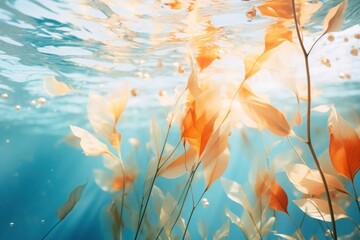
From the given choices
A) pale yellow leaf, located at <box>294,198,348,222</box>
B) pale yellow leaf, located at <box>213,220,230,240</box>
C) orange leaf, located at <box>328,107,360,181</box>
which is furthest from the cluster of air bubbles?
orange leaf, located at <box>328,107,360,181</box>

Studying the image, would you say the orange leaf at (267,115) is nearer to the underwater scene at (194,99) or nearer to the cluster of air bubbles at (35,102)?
the underwater scene at (194,99)

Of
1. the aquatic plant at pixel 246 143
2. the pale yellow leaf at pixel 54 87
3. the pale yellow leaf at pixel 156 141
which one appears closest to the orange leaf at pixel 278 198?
the aquatic plant at pixel 246 143

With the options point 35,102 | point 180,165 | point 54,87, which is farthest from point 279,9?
point 35,102

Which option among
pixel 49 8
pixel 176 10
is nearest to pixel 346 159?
pixel 176 10

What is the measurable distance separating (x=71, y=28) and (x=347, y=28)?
6.62 metres

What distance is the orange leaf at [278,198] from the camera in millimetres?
1607

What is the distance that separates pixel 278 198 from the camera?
1623 millimetres

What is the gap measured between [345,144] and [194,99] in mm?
701

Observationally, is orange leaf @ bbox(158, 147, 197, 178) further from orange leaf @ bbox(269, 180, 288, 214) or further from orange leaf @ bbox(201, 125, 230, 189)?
orange leaf @ bbox(269, 180, 288, 214)

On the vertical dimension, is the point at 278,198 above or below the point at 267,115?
below

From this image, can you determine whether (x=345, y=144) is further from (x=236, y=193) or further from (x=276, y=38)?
(x=236, y=193)

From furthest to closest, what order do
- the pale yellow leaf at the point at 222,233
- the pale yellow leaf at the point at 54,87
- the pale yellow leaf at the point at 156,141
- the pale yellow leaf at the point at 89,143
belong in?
the pale yellow leaf at the point at 222,233 < the pale yellow leaf at the point at 54,87 < the pale yellow leaf at the point at 156,141 < the pale yellow leaf at the point at 89,143

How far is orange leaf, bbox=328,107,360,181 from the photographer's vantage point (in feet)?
3.91

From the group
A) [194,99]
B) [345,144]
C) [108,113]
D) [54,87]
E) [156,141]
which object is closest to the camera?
[345,144]
